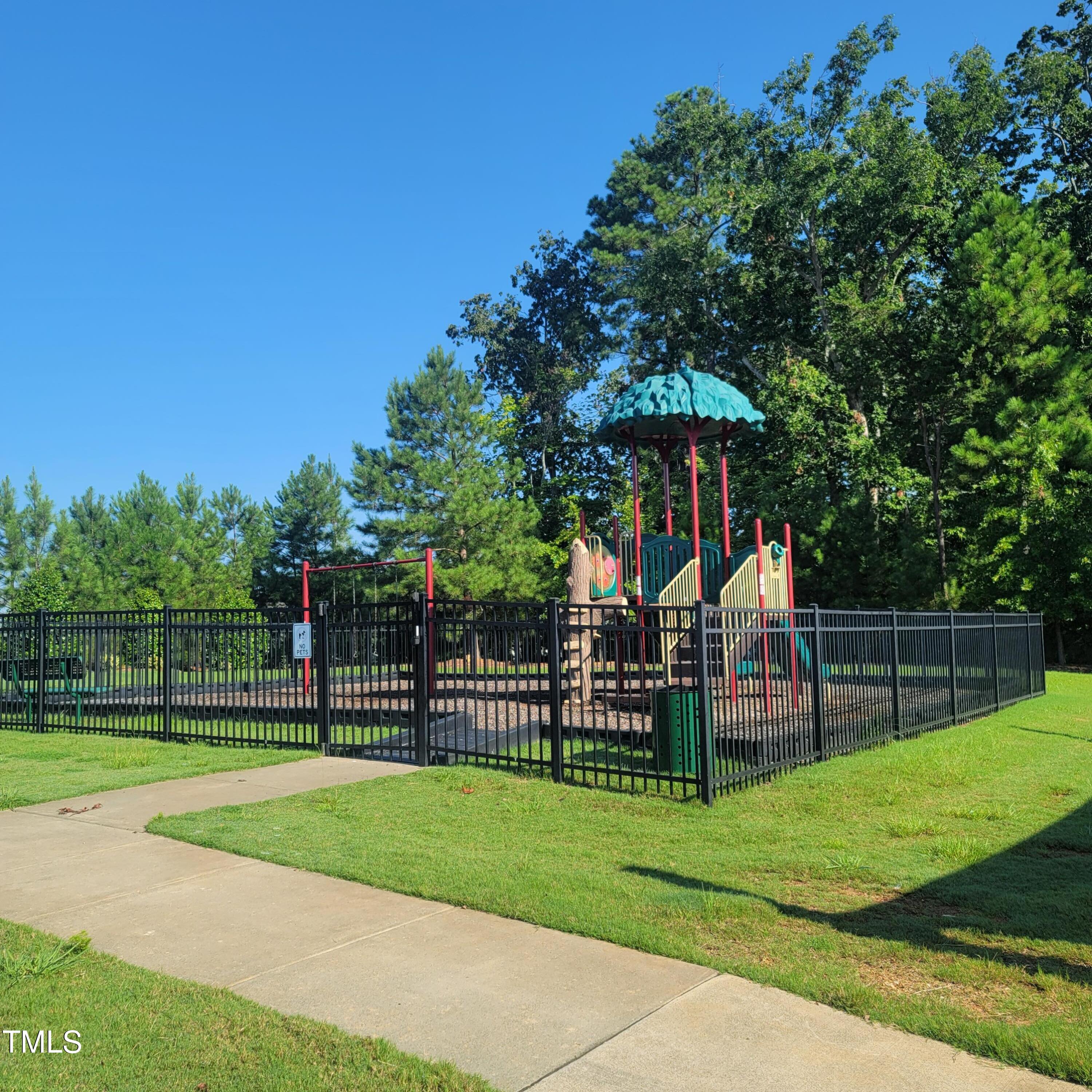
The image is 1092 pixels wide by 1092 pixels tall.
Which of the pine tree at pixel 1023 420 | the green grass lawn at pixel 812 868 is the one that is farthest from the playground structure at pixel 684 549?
the pine tree at pixel 1023 420

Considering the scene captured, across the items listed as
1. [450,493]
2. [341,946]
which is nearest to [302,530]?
[450,493]

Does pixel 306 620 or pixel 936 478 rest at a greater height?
pixel 936 478

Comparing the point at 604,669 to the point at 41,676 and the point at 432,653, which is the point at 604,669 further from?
the point at 41,676

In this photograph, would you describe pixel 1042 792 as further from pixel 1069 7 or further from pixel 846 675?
pixel 1069 7

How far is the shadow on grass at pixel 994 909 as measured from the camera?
4.88 meters

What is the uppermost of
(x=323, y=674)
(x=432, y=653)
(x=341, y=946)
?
(x=432, y=653)

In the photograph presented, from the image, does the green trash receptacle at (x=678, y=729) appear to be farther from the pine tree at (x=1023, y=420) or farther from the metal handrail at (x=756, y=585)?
the pine tree at (x=1023, y=420)

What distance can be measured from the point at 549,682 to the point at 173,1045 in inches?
249

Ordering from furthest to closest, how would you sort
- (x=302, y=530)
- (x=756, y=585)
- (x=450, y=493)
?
(x=302, y=530)
(x=450, y=493)
(x=756, y=585)

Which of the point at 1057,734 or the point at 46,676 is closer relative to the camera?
the point at 1057,734

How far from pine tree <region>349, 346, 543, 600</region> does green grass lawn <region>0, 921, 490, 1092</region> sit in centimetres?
2952

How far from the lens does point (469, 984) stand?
4488 mm

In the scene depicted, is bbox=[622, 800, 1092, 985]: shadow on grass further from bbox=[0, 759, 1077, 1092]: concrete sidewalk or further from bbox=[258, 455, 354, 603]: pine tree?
bbox=[258, 455, 354, 603]: pine tree

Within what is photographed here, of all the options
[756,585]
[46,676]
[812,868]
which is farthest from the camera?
[46,676]
